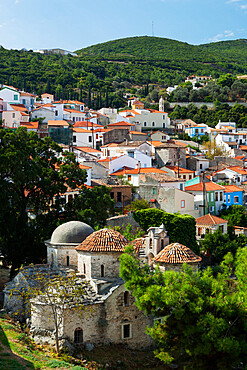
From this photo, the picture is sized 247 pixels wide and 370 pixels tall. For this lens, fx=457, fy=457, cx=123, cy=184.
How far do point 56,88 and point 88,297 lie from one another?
10036 cm

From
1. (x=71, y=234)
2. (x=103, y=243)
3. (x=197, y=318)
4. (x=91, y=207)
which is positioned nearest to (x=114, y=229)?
(x=91, y=207)

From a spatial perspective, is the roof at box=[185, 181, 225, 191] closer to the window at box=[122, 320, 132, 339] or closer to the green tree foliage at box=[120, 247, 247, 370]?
the window at box=[122, 320, 132, 339]

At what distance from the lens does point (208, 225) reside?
44.2m

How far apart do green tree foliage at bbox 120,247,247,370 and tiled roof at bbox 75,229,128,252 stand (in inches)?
140

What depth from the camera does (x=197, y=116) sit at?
10625 cm

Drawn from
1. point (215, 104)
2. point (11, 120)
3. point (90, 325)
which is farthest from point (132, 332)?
point (215, 104)

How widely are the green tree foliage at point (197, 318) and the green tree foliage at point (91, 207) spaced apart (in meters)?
12.0

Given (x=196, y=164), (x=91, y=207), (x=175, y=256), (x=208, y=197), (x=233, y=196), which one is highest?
(x=196, y=164)

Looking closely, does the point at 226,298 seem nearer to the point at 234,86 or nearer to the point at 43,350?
the point at 43,350

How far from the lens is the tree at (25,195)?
2894 cm

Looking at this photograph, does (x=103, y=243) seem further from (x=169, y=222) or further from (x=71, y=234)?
(x=169, y=222)

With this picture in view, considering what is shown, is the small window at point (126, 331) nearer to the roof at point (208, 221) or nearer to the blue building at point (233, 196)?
the roof at point (208, 221)

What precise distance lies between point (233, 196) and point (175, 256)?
108ft

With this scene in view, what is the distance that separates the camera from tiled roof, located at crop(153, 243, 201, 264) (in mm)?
23375
